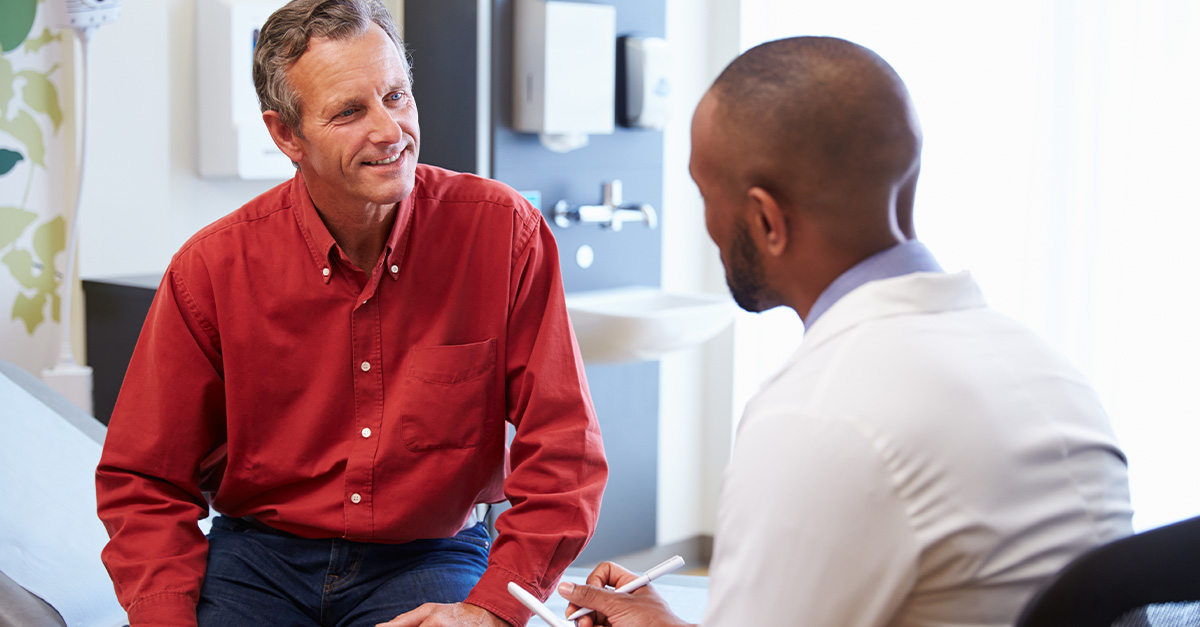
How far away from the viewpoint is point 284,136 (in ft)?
4.67

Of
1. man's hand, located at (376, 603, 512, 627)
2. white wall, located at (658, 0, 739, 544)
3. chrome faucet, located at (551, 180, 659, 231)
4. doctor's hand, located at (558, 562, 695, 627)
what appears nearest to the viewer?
doctor's hand, located at (558, 562, 695, 627)

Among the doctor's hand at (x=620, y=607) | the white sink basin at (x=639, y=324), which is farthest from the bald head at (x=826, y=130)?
the white sink basin at (x=639, y=324)

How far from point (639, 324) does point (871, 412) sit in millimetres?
1749

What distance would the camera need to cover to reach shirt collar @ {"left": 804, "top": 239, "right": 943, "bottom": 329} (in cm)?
85

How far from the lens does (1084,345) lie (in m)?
2.47

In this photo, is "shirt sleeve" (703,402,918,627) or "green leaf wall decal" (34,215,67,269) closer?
"shirt sleeve" (703,402,918,627)

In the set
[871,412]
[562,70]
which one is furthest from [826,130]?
[562,70]

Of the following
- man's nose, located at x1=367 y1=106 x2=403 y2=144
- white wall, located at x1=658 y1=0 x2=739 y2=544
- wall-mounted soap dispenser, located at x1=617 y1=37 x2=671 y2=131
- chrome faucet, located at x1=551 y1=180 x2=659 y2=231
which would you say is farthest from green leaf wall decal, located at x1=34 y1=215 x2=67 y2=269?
white wall, located at x1=658 y1=0 x2=739 y2=544

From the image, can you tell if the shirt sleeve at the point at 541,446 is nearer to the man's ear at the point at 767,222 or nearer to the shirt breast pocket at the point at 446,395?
the shirt breast pocket at the point at 446,395

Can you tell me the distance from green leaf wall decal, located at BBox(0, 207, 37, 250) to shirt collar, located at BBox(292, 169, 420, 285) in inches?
43.6

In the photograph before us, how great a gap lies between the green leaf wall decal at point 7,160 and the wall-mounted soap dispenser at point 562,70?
1.09 metres

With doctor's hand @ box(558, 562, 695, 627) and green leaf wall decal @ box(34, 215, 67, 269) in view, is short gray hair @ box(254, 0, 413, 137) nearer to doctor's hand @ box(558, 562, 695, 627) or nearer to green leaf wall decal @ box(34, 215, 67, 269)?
doctor's hand @ box(558, 562, 695, 627)

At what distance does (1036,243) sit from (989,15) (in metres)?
0.56

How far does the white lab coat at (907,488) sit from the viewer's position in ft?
2.35
